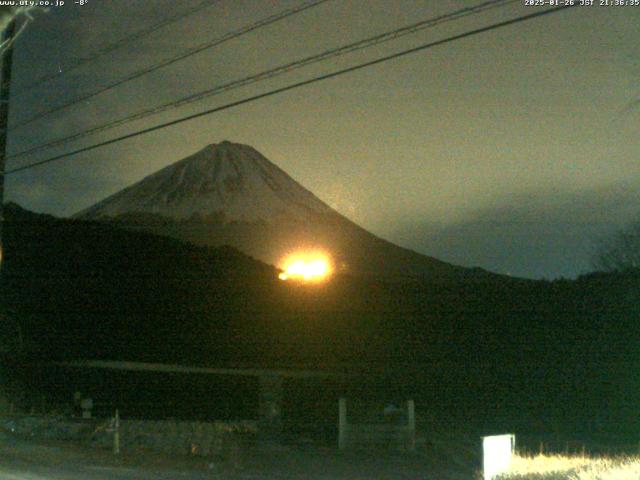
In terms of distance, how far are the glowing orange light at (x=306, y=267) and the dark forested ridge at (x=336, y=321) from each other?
136cm

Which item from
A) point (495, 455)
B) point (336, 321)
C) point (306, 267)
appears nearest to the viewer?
point (495, 455)

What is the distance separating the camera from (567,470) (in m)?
11.2

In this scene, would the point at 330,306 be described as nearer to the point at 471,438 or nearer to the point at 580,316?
the point at 580,316

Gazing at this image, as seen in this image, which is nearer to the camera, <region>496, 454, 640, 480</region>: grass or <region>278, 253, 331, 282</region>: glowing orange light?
<region>496, 454, 640, 480</region>: grass

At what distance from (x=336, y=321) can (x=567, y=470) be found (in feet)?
99.2

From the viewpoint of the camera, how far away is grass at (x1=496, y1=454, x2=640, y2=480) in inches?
394

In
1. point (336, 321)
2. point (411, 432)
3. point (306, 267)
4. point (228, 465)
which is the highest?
point (306, 267)

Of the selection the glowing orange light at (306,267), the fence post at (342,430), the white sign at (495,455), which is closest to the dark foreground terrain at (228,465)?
the fence post at (342,430)

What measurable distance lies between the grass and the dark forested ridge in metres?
16.8

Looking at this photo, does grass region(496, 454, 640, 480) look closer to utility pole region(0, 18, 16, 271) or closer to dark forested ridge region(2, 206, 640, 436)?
utility pole region(0, 18, 16, 271)

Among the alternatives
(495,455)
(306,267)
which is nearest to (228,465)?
(495,455)

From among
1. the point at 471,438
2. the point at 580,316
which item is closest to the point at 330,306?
the point at 580,316

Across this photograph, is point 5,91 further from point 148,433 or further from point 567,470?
point 567,470

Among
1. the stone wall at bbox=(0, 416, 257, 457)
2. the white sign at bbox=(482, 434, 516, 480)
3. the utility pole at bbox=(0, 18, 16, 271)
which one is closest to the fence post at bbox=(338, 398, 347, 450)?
the stone wall at bbox=(0, 416, 257, 457)
